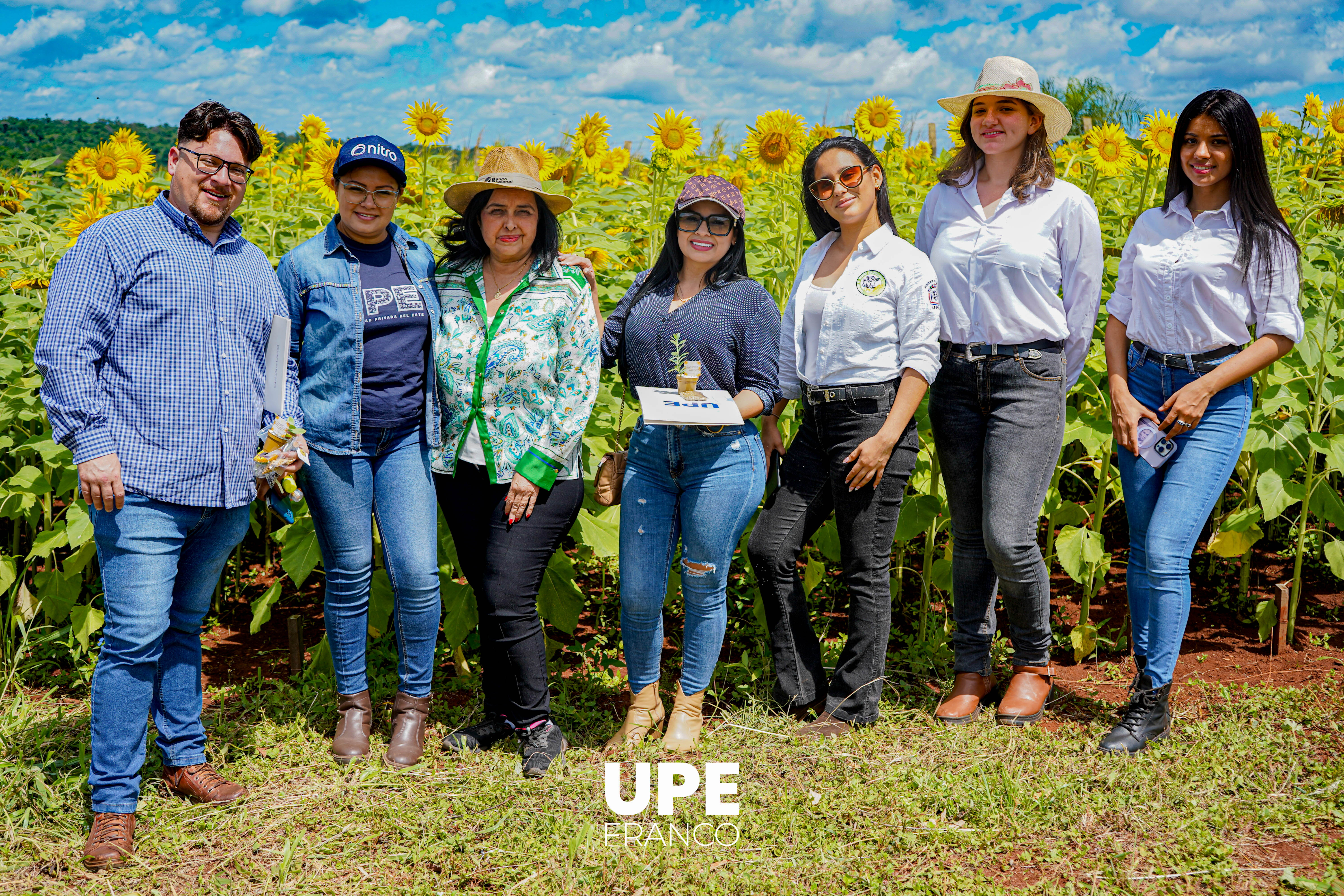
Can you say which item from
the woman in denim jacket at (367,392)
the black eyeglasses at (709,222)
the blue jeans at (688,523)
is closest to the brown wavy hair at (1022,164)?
the black eyeglasses at (709,222)

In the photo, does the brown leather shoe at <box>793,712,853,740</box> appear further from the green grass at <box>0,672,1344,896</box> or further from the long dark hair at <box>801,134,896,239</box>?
the long dark hair at <box>801,134,896,239</box>

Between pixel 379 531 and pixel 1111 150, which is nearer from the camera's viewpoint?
pixel 379 531

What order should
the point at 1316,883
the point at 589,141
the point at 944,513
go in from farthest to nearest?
the point at 589,141 < the point at 944,513 < the point at 1316,883

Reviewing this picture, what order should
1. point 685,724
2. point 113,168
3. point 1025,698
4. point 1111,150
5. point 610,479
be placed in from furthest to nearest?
1. point 113,168
2. point 1111,150
3. point 1025,698
4. point 685,724
5. point 610,479

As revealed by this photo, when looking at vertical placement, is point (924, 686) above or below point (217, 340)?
below

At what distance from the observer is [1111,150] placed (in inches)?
193

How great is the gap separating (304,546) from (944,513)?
8.01 feet

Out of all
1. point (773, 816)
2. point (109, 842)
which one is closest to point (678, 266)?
point (773, 816)

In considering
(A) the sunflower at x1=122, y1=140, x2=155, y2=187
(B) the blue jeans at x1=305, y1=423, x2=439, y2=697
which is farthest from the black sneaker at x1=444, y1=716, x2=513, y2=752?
(A) the sunflower at x1=122, y1=140, x2=155, y2=187

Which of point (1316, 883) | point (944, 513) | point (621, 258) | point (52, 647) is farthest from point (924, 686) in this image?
point (52, 647)

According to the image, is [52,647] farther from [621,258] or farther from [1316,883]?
[1316,883]

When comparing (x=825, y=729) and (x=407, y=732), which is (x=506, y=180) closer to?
(x=407, y=732)

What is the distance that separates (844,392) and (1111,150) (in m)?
2.48

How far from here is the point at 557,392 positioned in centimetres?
334
